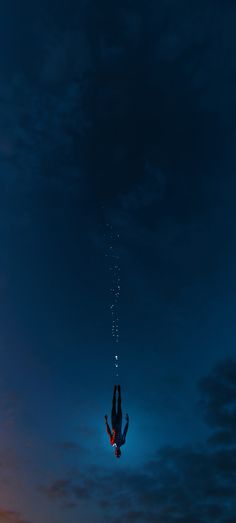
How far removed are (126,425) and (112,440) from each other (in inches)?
61.4

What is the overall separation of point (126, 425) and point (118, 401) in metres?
2.96

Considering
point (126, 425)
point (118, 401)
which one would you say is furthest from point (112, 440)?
point (118, 401)

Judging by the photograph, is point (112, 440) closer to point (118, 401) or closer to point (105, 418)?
point (105, 418)

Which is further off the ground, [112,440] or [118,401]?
[118,401]

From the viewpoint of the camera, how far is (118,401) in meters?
27.4

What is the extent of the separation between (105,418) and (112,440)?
5.64 ft

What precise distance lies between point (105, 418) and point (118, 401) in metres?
2.68

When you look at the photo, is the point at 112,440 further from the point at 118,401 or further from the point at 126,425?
the point at 118,401

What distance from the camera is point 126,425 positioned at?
1137 inches

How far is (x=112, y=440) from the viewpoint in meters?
28.6

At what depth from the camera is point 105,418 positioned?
94.9 feet

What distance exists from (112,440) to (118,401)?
3753mm
